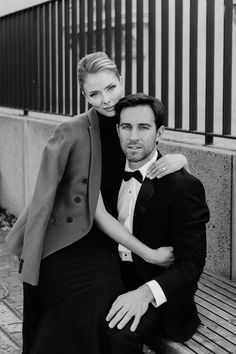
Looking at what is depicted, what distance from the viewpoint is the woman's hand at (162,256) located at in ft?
12.4

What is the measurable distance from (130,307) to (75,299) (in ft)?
1.11

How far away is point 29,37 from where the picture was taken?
8.08 m

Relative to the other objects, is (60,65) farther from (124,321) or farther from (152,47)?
(124,321)

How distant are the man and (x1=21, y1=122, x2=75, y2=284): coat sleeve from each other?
1.05ft

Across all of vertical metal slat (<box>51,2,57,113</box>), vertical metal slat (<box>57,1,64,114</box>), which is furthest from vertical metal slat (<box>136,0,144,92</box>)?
vertical metal slat (<box>51,2,57,113</box>)

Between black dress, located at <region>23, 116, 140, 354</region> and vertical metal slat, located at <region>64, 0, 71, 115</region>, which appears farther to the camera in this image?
vertical metal slat, located at <region>64, 0, 71, 115</region>

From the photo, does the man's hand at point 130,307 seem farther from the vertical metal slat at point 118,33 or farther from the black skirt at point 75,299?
the vertical metal slat at point 118,33

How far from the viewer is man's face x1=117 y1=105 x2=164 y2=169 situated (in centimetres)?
383

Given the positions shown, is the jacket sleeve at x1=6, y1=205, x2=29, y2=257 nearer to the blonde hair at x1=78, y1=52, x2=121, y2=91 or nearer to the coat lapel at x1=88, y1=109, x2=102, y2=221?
the coat lapel at x1=88, y1=109, x2=102, y2=221

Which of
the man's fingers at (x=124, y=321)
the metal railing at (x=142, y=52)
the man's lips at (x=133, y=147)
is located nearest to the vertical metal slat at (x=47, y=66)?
the metal railing at (x=142, y=52)

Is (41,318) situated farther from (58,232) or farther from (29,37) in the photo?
(29,37)

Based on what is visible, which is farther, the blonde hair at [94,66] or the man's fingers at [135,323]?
the blonde hair at [94,66]

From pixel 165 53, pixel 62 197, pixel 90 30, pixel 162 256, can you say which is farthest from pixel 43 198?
pixel 90 30

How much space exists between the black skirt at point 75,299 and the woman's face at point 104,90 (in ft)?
2.30
